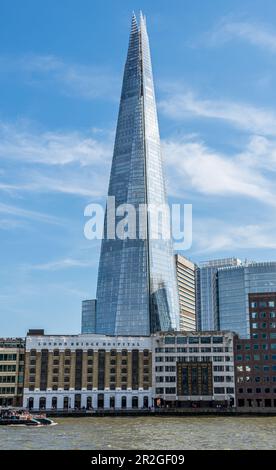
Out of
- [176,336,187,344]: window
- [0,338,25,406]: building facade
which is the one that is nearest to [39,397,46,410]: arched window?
[0,338,25,406]: building facade

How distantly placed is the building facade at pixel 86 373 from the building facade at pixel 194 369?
443 cm

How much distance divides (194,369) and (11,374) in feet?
188

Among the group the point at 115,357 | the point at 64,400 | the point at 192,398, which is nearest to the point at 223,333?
the point at 192,398

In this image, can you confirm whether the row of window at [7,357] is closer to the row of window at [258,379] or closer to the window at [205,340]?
the window at [205,340]

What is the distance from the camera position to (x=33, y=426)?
357 feet

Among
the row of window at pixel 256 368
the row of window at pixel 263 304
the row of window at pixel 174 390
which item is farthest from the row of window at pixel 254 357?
the row of window at pixel 263 304

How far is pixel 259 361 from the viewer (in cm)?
17988

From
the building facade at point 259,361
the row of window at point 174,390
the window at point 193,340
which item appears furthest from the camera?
the window at point 193,340

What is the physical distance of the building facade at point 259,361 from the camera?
177363 mm

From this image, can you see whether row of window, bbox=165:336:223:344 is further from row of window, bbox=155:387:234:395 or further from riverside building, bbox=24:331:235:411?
row of window, bbox=155:387:234:395

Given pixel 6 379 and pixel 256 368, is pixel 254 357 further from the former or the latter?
pixel 6 379
